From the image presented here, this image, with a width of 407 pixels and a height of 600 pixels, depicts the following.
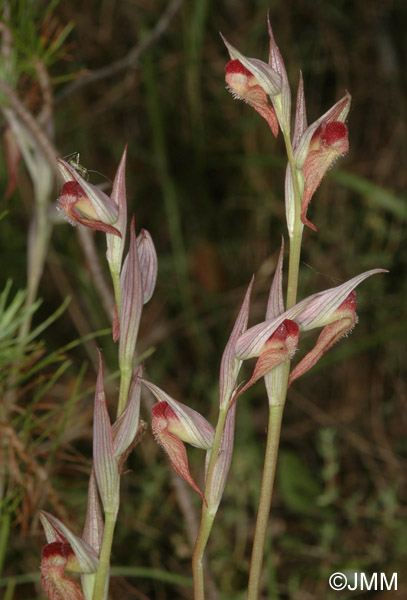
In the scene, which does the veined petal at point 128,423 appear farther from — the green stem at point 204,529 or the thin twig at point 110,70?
the thin twig at point 110,70

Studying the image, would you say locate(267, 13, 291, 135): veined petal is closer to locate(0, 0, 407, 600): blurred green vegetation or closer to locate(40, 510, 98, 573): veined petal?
locate(40, 510, 98, 573): veined petal

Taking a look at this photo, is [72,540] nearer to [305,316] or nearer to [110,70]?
[305,316]

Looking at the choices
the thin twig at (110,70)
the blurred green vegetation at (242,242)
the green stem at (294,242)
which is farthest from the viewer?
the blurred green vegetation at (242,242)

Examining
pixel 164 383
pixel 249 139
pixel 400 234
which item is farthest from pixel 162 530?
pixel 249 139

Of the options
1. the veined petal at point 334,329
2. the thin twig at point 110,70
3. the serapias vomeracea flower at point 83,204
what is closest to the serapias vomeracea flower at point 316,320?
the veined petal at point 334,329

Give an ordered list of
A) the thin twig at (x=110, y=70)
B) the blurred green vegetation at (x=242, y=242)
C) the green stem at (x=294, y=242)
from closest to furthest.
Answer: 1. the green stem at (x=294, y=242)
2. the thin twig at (x=110, y=70)
3. the blurred green vegetation at (x=242, y=242)

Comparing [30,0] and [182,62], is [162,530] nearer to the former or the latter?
[30,0]

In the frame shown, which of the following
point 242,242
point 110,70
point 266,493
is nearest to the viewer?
point 266,493

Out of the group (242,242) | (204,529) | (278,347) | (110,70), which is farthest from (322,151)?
(242,242)
